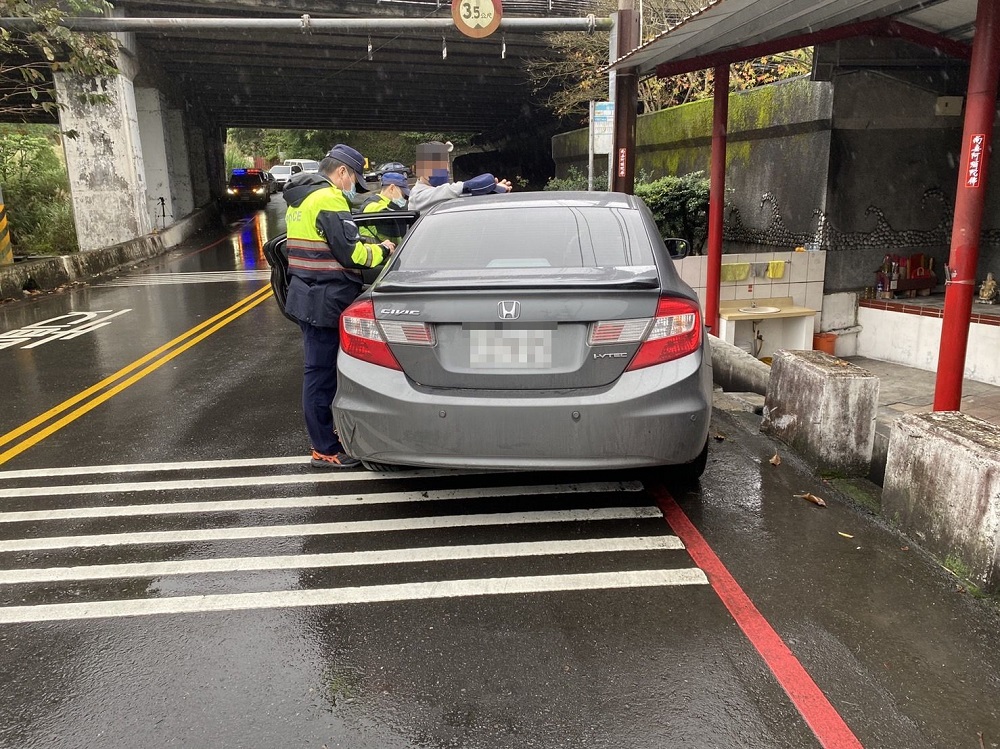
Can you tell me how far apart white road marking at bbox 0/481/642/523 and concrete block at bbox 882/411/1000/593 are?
1.30 meters

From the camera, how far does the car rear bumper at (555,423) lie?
11.3 ft

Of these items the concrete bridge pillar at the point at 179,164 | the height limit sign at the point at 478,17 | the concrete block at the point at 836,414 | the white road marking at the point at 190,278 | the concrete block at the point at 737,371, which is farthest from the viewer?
the concrete bridge pillar at the point at 179,164

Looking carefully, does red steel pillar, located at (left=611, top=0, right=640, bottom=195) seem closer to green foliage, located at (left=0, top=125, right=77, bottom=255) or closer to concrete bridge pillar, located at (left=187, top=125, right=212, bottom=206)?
green foliage, located at (left=0, top=125, right=77, bottom=255)

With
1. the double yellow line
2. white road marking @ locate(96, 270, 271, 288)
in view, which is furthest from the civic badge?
white road marking @ locate(96, 270, 271, 288)

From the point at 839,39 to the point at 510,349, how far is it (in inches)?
218

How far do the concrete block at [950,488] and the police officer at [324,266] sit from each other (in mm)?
Answer: 2926

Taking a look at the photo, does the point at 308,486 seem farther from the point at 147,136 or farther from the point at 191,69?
the point at 191,69

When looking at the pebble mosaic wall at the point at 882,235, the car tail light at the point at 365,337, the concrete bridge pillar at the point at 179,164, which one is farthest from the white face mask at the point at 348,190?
the concrete bridge pillar at the point at 179,164

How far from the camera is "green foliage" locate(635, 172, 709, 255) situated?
11562 millimetres

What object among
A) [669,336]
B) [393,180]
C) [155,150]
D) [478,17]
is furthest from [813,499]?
[155,150]

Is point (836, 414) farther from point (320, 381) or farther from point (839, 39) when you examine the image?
point (839, 39)

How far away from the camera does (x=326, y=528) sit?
391 centimetres

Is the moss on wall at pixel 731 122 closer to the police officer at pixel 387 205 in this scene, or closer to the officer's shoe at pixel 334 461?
the police officer at pixel 387 205

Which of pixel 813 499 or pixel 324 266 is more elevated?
pixel 324 266
